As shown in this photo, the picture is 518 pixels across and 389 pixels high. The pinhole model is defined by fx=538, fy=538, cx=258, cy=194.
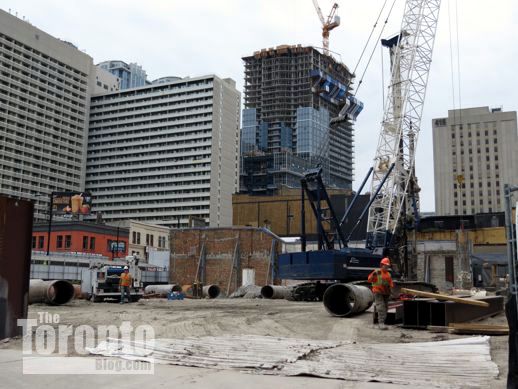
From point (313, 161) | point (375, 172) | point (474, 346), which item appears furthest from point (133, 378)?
point (313, 161)

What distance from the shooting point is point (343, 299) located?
55.0ft

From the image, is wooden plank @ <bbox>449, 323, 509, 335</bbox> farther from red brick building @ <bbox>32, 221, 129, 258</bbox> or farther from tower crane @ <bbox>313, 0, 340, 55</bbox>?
tower crane @ <bbox>313, 0, 340, 55</bbox>

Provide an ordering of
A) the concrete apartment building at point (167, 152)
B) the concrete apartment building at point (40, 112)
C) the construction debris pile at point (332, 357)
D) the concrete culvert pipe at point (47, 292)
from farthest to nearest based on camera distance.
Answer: the concrete apartment building at point (167, 152), the concrete apartment building at point (40, 112), the concrete culvert pipe at point (47, 292), the construction debris pile at point (332, 357)

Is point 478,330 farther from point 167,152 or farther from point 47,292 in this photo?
point 167,152

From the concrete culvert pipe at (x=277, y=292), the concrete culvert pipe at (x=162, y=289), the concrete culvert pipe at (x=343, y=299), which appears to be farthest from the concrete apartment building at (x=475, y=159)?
the concrete culvert pipe at (x=343, y=299)

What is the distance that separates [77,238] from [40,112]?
92.4 metres

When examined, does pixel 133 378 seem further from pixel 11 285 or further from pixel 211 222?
pixel 211 222

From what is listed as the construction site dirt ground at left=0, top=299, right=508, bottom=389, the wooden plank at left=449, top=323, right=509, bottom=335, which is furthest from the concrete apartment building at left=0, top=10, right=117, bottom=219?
the wooden plank at left=449, top=323, right=509, bottom=335

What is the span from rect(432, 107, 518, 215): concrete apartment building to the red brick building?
348ft

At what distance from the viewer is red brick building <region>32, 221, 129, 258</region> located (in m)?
72.7

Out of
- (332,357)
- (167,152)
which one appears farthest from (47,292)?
(167,152)

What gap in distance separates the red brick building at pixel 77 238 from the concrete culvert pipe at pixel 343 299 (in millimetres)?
57969

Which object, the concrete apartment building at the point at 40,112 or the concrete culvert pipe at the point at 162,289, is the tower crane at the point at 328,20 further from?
the concrete culvert pipe at the point at 162,289

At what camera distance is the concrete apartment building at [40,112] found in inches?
5517
